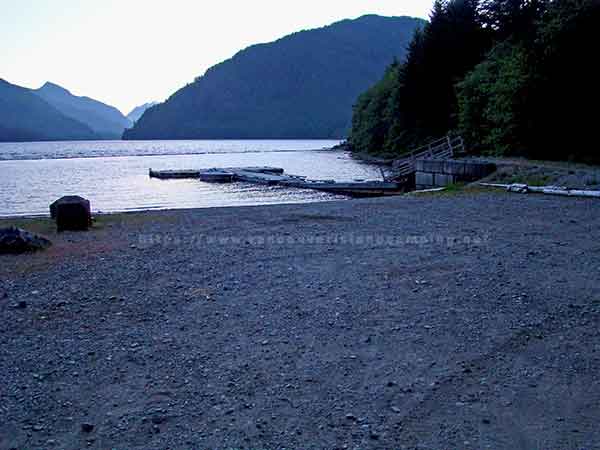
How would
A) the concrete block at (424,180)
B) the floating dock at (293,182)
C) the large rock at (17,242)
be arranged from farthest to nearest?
the floating dock at (293,182) → the concrete block at (424,180) → the large rock at (17,242)

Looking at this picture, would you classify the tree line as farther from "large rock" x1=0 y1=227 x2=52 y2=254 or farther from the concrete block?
"large rock" x1=0 y1=227 x2=52 y2=254

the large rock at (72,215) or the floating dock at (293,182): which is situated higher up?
the large rock at (72,215)

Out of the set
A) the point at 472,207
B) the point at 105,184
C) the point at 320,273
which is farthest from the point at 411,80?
the point at 320,273

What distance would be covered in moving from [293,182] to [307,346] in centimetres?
2785

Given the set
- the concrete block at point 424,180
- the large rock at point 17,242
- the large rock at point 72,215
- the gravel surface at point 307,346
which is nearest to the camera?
the gravel surface at point 307,346

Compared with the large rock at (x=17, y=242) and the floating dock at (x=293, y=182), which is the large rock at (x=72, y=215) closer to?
the large rock at (x=17, y=242)

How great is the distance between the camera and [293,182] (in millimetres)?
32625

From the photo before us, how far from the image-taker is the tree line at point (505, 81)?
21.9 meters

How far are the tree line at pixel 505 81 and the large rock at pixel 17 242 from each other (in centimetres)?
1972

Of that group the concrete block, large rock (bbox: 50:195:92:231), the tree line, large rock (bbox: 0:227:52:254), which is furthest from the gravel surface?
the concrete block

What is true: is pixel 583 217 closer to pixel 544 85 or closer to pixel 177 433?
pixel 177 433

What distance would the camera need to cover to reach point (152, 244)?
10.5 m

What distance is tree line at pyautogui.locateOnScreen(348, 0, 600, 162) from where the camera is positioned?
71.8ft

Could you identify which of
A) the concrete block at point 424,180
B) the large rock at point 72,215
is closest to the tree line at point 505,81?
the concrete block at point 424,180
